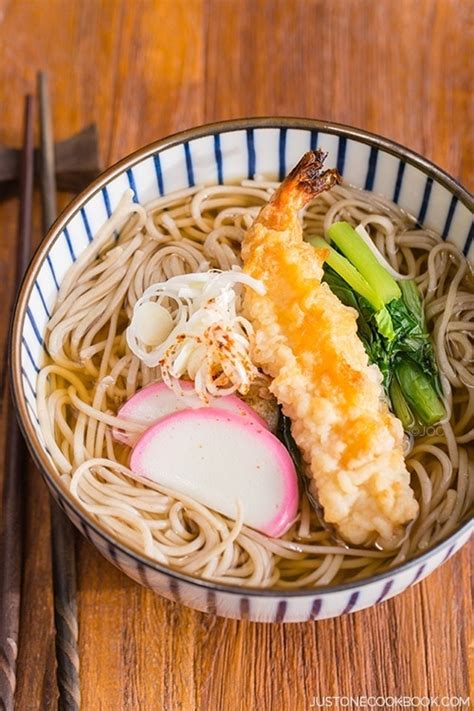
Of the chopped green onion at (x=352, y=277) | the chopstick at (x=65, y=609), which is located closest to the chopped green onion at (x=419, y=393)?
the chopped green onion at (x=352, y=277)

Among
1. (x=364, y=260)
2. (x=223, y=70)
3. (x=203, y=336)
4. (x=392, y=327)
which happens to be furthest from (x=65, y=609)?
(x=223, y=70)

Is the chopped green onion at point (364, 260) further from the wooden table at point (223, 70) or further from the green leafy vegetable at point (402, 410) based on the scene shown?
the wooden table at point (223, 70)

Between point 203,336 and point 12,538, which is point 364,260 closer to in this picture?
point 203,336

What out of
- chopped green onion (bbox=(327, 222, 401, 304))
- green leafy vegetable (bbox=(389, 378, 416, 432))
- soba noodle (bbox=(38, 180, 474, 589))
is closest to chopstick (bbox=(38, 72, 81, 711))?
soba noodle (bbox=(38, 180, 474, 589))

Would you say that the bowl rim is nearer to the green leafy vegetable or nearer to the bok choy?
the bok choy

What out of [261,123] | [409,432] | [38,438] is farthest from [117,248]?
[409,432]

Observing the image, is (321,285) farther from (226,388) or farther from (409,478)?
(409,478)

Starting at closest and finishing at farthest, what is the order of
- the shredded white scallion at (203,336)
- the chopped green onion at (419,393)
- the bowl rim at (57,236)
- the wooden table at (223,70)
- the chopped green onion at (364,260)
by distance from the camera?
the bowl rim at (57,236) → the shredded white scallion at (203,336) → the chopped green onion at (419,393) → the chopped green onion at (364,260) → the wooden table at (223,70)
